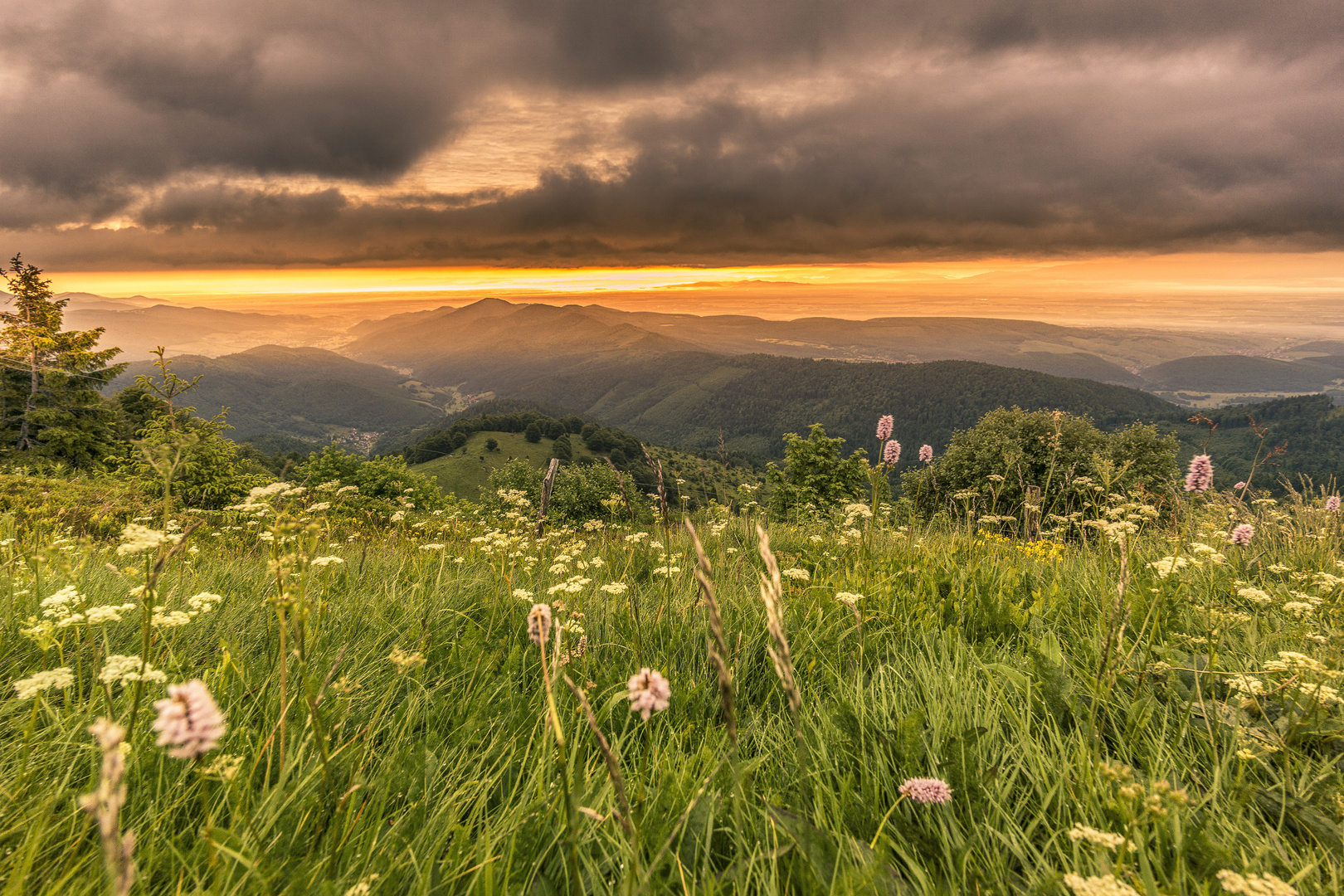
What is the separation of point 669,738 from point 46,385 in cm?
7304

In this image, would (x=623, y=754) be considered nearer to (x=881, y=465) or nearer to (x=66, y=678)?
(x=66, y=678)

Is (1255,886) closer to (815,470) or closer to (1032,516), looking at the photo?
(1032,516)

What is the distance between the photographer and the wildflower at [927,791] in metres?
2.00

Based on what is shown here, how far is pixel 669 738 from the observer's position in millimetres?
3018

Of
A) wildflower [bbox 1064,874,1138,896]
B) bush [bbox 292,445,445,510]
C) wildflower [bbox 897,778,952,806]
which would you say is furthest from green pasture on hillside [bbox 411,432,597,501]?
wildflower [bbox 1064,874,1138,896]

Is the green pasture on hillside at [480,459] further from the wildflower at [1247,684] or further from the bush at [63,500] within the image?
the wildflower at [1247,684]

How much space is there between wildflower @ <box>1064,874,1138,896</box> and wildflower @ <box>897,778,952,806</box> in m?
0.45

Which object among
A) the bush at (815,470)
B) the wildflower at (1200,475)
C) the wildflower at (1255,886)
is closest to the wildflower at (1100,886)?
the wildflower at (1255,886)

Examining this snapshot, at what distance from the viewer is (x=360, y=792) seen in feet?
7.75

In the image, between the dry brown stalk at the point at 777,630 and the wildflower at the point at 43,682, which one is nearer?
the dry brown stalk at the point at 777,630

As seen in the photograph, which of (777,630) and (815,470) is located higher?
(777,630)

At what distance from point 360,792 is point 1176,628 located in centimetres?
529

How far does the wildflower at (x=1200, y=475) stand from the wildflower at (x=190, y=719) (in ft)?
24.0

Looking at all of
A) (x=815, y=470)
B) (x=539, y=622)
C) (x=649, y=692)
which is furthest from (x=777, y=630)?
(x=815, y=470)
